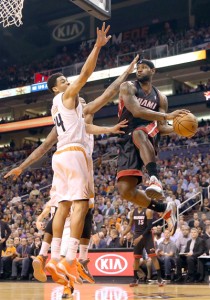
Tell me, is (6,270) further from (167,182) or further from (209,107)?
(209,107)

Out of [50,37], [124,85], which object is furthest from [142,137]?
[50,37]

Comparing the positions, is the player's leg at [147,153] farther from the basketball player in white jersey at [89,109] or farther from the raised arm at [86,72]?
the raised arm at [86,72]

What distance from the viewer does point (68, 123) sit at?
5.29 metres

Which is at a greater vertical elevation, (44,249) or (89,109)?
(89,109)

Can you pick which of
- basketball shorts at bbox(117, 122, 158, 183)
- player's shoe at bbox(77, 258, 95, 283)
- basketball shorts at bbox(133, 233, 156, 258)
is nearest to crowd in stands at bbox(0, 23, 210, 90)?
basketball shorts at bbox(133, 233, 156, 258)

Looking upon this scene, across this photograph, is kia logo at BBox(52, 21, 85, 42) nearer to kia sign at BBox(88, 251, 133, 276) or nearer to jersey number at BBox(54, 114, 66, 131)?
kia sign at BBox(88, 251, 133, 276)

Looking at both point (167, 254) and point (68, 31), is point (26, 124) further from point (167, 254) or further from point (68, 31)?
point (167, 254)

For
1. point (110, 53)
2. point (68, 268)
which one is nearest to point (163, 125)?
point (68, 268)

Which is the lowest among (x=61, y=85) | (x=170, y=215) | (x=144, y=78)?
(x=170, y=215)

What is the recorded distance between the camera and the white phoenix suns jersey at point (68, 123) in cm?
528

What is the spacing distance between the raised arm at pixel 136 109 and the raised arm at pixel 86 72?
779 millimetres

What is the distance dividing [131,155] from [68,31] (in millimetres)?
30427

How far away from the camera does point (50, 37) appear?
1394 inches

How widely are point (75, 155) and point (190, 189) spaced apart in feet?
35.1
